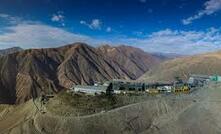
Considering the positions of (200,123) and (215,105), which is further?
(215,105)

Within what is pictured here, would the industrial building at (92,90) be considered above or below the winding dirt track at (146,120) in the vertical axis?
above

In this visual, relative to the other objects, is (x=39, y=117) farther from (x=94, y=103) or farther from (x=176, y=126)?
(x=176, y=126)

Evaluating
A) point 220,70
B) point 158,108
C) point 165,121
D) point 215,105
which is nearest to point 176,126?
point 165,121

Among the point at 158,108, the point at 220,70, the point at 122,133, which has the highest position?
the point at 220,70

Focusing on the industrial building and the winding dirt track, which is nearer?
the winding dirt track

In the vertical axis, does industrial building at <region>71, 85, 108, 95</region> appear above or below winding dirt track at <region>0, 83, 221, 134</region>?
above

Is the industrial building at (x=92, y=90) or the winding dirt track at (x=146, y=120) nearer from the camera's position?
the winding dirt track at (x=146, y=120)

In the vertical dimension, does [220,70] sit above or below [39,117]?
above

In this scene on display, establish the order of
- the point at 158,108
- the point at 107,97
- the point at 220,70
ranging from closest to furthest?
the point at 158,108
the point at 107,97
the point at 220,70

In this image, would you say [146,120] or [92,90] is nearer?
[146,120]

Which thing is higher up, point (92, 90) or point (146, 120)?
point (92, 90)

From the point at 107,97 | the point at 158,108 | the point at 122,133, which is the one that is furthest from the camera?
the point at 107,97
